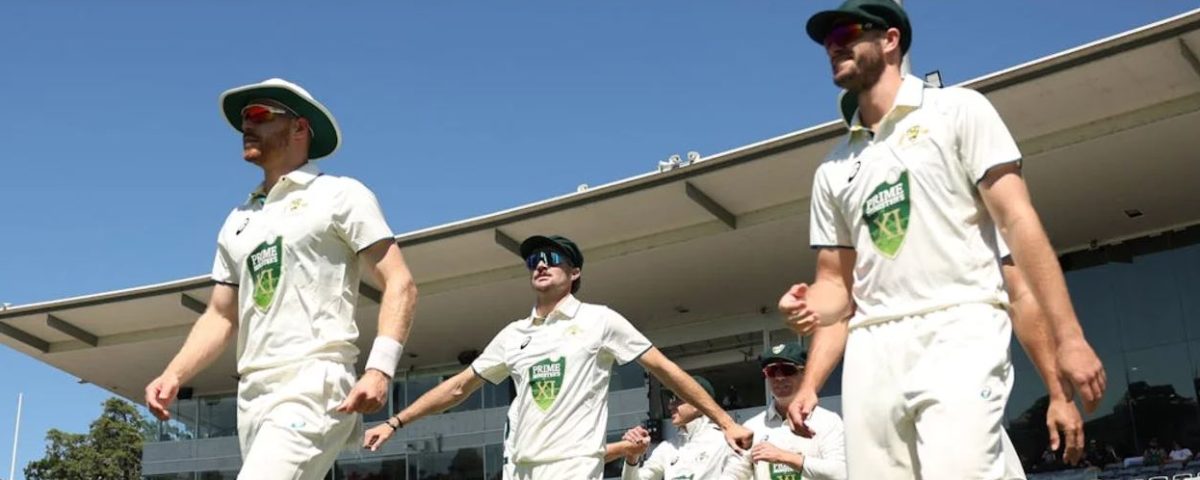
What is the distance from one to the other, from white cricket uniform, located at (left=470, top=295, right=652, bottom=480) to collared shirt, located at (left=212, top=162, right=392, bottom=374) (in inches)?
87.7

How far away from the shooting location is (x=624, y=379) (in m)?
24.0

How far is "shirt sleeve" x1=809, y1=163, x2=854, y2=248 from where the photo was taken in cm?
444

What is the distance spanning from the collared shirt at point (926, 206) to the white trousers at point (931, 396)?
79 mm

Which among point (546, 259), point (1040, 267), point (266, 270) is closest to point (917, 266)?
point (1040, 267)

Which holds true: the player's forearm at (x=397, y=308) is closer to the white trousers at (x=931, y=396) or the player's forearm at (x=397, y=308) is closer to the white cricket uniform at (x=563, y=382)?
the white trousers at (x=931, y=396)

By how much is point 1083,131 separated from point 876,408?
1325 cm

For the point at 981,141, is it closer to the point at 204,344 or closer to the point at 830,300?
the point at 830,300

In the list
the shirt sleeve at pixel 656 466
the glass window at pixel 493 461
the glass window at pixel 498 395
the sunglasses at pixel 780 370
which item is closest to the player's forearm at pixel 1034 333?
the sunglasses at pixel 780 370

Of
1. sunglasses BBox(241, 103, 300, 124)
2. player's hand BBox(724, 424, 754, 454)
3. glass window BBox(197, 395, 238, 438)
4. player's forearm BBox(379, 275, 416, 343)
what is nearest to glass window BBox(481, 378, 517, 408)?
glass window BBox(197, 395, 238, 438)

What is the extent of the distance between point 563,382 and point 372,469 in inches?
853

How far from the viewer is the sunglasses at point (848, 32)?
428 cm

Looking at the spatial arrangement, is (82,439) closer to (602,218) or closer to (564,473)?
(602,218)

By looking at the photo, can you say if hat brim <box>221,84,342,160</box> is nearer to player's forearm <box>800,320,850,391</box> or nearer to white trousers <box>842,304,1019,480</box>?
player's forearm <box>800,320,850,391</box>

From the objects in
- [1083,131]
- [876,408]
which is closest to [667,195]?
[1083,131]
